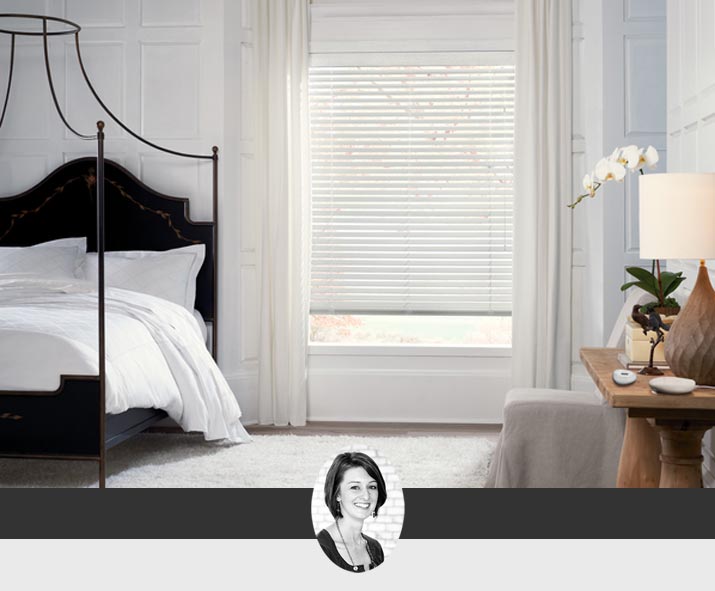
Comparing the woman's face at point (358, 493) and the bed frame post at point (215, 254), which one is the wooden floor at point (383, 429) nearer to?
the bed frame post at point (215, 254)

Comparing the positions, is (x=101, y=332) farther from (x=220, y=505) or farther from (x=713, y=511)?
(x=713, y=511)

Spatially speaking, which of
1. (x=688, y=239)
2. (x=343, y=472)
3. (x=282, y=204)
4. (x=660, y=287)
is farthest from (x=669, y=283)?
(x=282, y=204)

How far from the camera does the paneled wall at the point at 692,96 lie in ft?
10.0

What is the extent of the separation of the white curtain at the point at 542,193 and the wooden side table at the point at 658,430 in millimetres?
1913

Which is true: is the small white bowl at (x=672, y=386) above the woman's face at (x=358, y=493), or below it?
below

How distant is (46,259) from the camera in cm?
466

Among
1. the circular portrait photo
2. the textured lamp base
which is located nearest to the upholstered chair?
the textured lamp base

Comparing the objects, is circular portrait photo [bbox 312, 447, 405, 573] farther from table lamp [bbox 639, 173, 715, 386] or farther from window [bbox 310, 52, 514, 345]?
window [bbox 310, 52, 514, 345]

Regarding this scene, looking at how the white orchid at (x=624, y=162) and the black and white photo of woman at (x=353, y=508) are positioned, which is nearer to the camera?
the black and white photo of woman at (x=353, y=508)

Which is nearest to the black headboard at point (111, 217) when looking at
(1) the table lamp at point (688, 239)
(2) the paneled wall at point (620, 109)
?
(2) the paneled wall at point (620, 109)

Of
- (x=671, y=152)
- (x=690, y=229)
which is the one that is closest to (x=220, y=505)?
(x=690, y=229)

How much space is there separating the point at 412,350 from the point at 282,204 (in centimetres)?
114

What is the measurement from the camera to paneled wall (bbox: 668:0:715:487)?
10.0 ft
